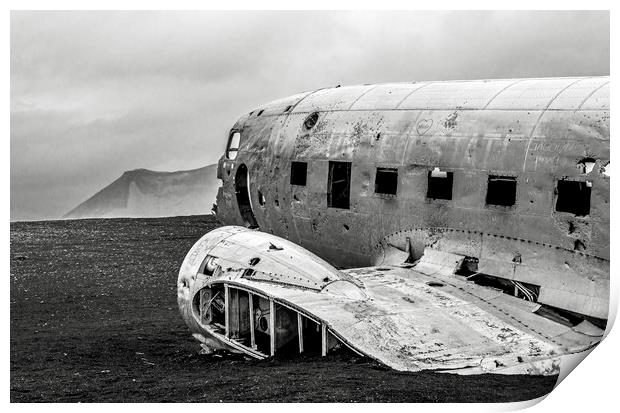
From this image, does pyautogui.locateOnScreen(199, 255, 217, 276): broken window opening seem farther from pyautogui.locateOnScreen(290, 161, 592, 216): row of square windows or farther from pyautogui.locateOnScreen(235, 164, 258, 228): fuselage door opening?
pyautogui.locateOnScreen(235, 164, 258, 228): fuselage door opening

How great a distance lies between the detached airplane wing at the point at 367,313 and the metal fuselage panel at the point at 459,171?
51 cm

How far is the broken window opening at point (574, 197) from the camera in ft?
33.7

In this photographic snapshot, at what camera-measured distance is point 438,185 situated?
1204 centimetres

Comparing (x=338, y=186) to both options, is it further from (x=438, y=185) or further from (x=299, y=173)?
(x=438, y=185)

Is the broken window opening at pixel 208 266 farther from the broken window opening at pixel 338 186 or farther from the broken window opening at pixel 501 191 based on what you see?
the broken window opening at pixel 501 191

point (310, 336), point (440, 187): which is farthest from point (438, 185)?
point (310, 336)

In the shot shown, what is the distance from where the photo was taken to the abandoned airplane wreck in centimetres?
945

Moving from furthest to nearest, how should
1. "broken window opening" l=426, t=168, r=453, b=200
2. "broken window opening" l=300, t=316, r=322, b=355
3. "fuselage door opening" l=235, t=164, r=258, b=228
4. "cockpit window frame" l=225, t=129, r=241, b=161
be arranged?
"cockpit window frame" l=225, t=129, r=241, b=161 < "fuselage door opening" l=235, t=164, r=258, b=228 < "broken window opening" l=426, t=168, r=453, b=200 < "broken window opening" l=300, t=316, r=322, b=355

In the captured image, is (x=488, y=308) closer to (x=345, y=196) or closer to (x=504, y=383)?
(x=504, y=383)

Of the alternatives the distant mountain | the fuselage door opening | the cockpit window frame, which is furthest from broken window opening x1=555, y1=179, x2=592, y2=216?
the cockpit window frame

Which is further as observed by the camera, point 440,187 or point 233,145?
point 233,145

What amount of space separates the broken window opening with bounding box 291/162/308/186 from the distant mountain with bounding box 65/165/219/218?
2.01m

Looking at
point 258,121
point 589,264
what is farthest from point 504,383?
point 258,121

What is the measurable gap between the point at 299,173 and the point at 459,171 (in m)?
3.68
